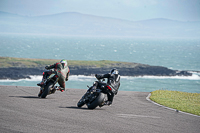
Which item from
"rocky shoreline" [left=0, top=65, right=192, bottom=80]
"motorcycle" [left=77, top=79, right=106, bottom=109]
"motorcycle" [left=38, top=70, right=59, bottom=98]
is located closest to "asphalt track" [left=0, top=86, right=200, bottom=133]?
"motorcycle" [left=77, top=79, right=106, bottom=109]

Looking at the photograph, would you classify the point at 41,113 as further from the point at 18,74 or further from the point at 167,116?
the point at 18,74

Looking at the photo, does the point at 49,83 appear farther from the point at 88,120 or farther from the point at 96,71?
the point at 96,71

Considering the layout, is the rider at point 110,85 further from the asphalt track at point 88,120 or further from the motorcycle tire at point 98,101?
the asphalt track at point 88,120

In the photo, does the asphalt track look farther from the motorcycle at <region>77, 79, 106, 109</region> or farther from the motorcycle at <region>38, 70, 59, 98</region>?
the motorcycle at <region>38, 70, 59, 98</region>

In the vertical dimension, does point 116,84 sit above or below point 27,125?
above

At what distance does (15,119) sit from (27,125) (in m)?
0.88

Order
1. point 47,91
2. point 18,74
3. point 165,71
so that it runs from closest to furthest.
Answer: point 47,91, point 18,74, point 165,71

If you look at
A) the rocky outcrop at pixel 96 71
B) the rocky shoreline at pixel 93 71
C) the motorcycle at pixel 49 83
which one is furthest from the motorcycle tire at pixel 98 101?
the rocky outcrop at pixel 96 71

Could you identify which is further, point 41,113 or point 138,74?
point 138,74

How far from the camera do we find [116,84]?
13984mm

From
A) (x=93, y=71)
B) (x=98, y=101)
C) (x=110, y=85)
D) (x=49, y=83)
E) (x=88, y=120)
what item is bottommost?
(x=93, y=71)

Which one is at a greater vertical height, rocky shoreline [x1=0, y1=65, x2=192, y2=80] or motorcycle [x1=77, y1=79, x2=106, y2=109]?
motorcycle [x1=77, y1=79, x2=106, y2=109]

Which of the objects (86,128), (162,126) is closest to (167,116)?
(162,126)

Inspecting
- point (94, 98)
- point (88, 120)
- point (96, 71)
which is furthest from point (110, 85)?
point (96, 71)
